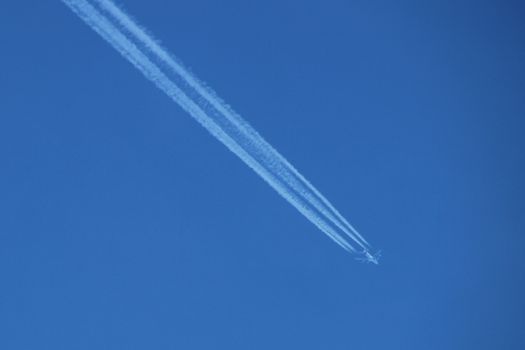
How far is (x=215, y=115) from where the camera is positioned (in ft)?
4.67

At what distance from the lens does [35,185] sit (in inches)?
51.6

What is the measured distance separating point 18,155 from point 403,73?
1142mm

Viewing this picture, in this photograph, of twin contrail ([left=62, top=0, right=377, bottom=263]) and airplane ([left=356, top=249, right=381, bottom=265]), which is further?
airplane ([left=356, top=249, right=381, bottom=265])

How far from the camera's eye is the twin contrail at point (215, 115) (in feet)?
4.29

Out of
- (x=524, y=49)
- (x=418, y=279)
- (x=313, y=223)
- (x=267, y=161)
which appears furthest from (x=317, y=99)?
(x=524, y=49)

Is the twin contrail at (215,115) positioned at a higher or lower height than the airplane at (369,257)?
higher

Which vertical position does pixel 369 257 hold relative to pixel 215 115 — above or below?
below

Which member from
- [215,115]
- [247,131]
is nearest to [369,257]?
[247,131]

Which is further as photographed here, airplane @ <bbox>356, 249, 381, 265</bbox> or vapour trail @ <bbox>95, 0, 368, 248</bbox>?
airplane @ <bbox>356, 249, 381, 265</bbox>

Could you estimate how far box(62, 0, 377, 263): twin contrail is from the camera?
4.29ft

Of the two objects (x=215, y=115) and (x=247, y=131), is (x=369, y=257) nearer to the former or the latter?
(x=247, y=131)

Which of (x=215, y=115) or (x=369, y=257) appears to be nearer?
(x=215, y=115)

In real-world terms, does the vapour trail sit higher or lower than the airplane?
higher

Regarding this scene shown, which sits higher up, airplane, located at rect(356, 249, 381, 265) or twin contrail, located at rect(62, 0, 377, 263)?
twin contrail, located at rect(62, 0, 377, 263)
